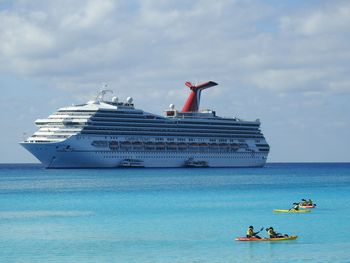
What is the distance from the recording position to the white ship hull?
5271 inches

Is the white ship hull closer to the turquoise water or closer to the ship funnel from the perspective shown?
the ship funnel

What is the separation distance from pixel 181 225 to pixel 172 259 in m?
13.4

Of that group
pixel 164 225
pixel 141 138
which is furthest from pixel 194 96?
pixel 164 225

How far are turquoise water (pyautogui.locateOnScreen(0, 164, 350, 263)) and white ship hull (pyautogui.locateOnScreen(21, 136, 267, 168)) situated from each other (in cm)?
4443

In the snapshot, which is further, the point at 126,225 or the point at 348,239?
the point at 126,225

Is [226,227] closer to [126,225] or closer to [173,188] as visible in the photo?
[126,225]

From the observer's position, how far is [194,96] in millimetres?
169625

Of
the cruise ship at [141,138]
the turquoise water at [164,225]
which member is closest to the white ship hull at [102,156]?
the cruise ship at [141,138]

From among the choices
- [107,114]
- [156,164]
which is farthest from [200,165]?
[107,114]

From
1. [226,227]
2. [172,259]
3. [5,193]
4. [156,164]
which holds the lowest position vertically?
[172,259]

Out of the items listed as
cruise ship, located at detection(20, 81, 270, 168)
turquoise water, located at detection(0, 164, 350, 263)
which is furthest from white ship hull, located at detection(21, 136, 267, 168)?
turquoise water, located at detection(0, 164, 350, 263)

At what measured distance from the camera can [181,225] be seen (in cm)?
5266

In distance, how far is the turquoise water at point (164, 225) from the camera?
4081cm

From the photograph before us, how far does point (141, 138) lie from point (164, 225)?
92207 mm
